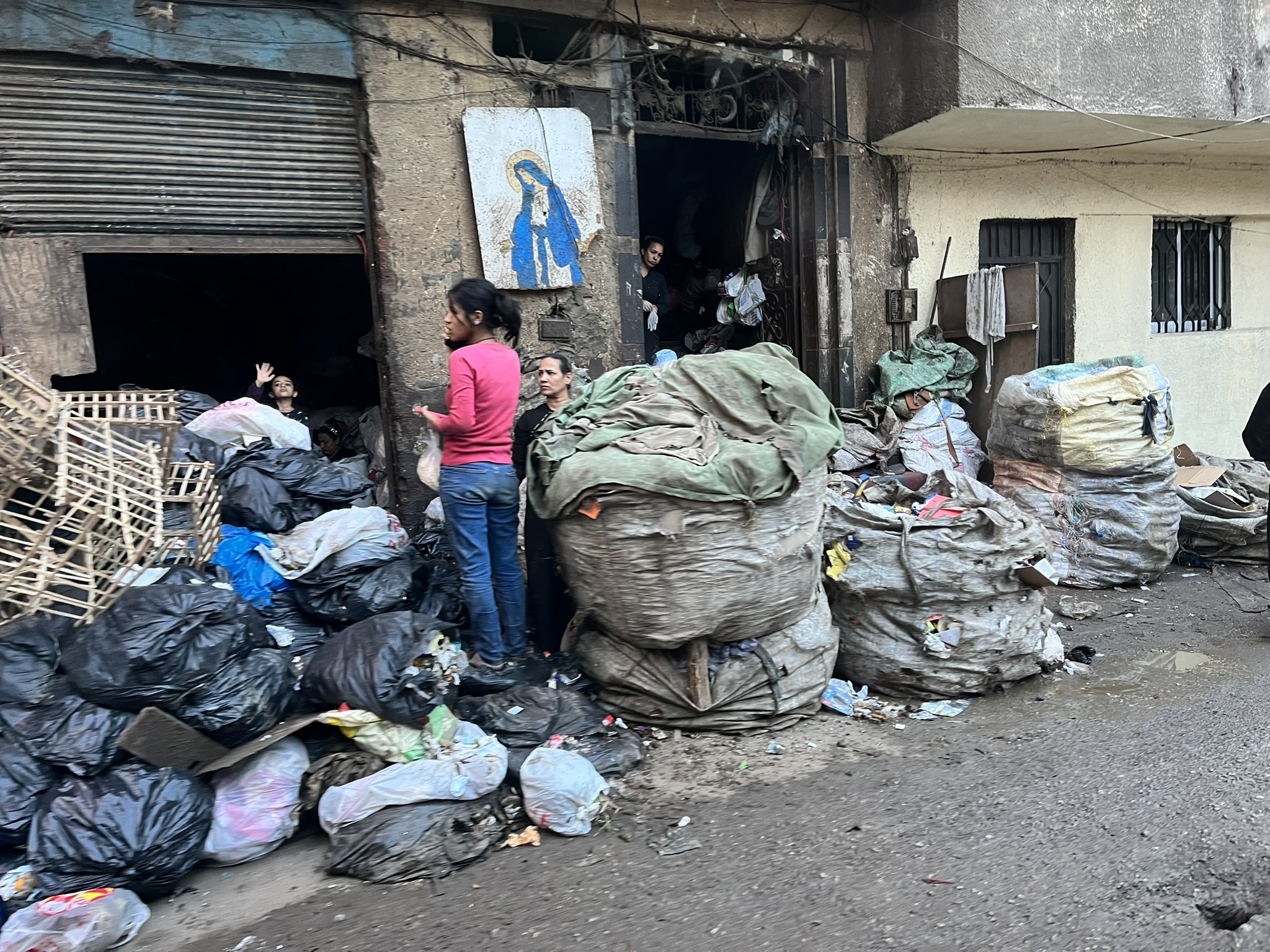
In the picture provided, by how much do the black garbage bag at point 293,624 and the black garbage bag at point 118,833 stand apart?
0.90 metres

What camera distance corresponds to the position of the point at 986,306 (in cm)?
695

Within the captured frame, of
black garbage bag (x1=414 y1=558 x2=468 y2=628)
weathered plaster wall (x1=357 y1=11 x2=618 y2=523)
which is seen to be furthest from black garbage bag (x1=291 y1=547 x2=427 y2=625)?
weathered plaster wall (x1=357 y1=11 x2=618 y2=523)

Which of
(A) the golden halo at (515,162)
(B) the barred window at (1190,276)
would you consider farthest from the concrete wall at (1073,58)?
(A) the golden halo at (515,162)

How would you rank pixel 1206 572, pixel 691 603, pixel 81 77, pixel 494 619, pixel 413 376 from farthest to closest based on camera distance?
pixel 1206 572 → pixel 413 376 → pixel 81 77 → pixel 494 619 → pixel 691 603

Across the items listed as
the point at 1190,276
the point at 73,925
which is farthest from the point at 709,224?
the point at 73,925

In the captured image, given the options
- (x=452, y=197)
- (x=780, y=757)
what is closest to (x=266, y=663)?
(x=780, y=757)

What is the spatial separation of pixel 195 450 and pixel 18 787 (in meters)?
1.82

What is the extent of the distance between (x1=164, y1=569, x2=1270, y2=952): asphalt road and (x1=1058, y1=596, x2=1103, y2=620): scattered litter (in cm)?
132

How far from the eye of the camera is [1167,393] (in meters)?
5.56

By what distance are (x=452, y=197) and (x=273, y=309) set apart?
3.93 m

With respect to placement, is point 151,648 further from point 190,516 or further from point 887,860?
point 887,860

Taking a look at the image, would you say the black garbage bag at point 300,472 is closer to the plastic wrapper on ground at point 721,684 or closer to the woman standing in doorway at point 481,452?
the woman standing in doorway at point 481,452

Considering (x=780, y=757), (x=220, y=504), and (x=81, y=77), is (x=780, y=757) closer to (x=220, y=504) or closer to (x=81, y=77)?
(x=220, y=504)

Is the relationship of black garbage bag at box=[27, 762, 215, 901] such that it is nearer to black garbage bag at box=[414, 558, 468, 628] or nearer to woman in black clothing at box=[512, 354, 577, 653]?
black garbage bag at box=[414, 558, 468, 628]
